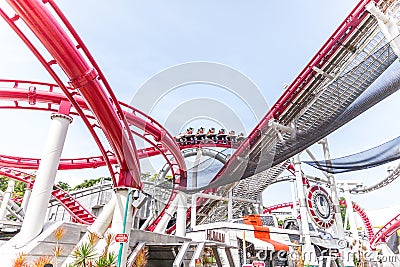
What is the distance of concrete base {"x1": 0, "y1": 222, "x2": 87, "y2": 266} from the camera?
17.3 ft

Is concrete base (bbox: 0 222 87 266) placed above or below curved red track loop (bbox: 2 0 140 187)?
below

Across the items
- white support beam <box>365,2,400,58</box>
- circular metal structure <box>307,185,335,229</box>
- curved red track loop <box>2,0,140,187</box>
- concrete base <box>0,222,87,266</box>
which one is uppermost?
white support beam <box>365,2,400,58</box>

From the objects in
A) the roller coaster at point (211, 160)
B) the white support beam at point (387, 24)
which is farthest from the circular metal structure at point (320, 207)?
the white support beam at point (387, 24)

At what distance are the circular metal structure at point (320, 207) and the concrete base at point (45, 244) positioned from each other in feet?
19.6

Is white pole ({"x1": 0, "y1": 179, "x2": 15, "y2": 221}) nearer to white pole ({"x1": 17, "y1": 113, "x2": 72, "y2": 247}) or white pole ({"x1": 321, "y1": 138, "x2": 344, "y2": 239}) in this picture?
white pole ({"x1": 17, "y1": 113, "x2": 72, "y2": 247})

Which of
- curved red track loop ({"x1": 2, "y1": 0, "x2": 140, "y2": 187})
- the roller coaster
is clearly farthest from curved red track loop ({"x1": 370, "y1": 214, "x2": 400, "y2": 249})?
curved red track loop ({"x1": 2, "y1": 0, "x2": 140, "y2": 187})

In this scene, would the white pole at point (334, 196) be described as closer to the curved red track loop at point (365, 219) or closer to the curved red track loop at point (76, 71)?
the curved red track loop at point (76, 71)

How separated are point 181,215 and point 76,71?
7.66 m

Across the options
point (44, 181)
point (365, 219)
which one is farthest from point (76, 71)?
point (365, 219)

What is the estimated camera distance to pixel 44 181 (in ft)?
19.7

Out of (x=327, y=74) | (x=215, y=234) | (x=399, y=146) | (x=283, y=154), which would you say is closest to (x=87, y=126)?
(x=215, y=234)

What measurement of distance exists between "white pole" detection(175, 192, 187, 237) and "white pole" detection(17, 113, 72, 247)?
594cm

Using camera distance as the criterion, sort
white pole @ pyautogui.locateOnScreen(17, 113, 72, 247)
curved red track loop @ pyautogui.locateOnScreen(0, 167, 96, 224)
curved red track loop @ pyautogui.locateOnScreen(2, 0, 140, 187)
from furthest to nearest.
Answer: curved red track loop @ pyautogui.locateOnScreen(0, 167, 96, 224) → white pole @ pyautogui.locateOnScreen(17, 113, 72, 247) → curved red track loop @ pyautogui.locateOnScreen(2, 0, 140, 187)

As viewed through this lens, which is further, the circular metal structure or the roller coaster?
the circular metal structure
